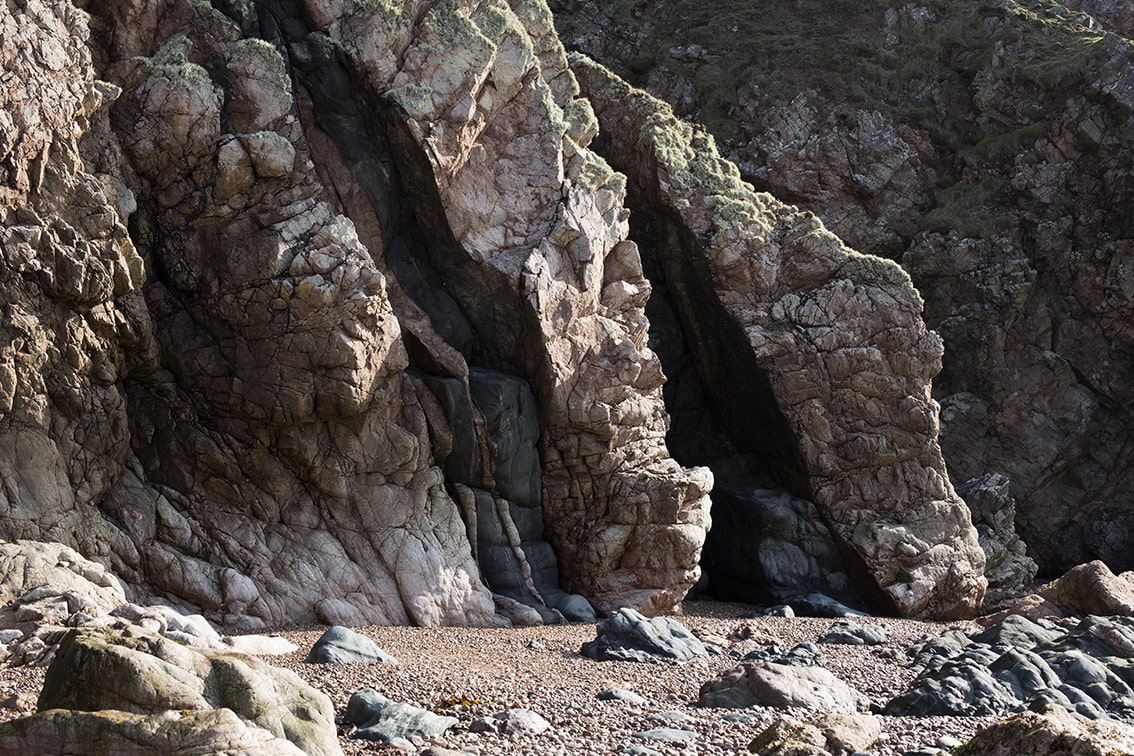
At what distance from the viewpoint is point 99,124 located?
19031 millimetres

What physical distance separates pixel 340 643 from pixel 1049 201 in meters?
31.3

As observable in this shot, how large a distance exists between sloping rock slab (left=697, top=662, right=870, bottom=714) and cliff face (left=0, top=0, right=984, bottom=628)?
7.43 m

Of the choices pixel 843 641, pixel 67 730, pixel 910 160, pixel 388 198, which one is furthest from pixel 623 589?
pixel 910 160

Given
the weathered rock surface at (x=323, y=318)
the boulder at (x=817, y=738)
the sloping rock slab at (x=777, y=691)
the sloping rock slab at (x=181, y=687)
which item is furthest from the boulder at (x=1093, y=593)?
the sloping rock slab at (x=181, y=687)

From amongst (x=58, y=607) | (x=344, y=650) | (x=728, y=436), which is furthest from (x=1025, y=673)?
(x=728, y=436)

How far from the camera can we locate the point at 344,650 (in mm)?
14797

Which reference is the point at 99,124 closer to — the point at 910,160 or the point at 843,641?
the point at 843,641

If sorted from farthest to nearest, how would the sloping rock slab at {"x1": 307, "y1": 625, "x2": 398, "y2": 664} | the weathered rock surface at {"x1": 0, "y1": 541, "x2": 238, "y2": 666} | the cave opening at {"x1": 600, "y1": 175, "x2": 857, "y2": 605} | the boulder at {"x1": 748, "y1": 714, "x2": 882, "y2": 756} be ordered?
the cave opening at {"x1": 600, "y1": 175, "x2": 857, "y2": 605} → the sloping rock slab at {"x1": 307, "y1": 625, "x2": 398, "y2": 664} → the weathered rock surface at {"x1": 0, "y1": 541, "x2": 238, "y2": 666} → the boulder at {"x1": 748, "y1": 714, "x2": 882, "y2": 756}

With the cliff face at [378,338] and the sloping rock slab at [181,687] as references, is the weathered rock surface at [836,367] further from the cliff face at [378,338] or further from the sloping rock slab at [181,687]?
the sloping rock slab at [181,687]

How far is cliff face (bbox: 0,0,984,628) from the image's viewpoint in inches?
701

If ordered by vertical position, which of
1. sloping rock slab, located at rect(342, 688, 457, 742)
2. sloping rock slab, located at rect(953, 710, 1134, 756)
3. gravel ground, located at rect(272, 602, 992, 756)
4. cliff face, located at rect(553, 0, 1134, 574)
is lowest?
gravel ground, located at rect(272, 602, 992, 756)

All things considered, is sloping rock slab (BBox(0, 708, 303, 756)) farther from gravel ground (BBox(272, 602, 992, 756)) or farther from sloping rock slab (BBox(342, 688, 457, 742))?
sloping rock slab (BBox(342, 688, 457, 742))

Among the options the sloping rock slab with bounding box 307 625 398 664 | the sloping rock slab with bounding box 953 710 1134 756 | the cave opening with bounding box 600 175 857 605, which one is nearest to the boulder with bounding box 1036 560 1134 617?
the cave opening with bounding box 600 175 857 605

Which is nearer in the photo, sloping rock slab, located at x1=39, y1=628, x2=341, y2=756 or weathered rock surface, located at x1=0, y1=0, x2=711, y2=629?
sloping rock slab, located at x1=39, y1=628, x2=341, y2=756
